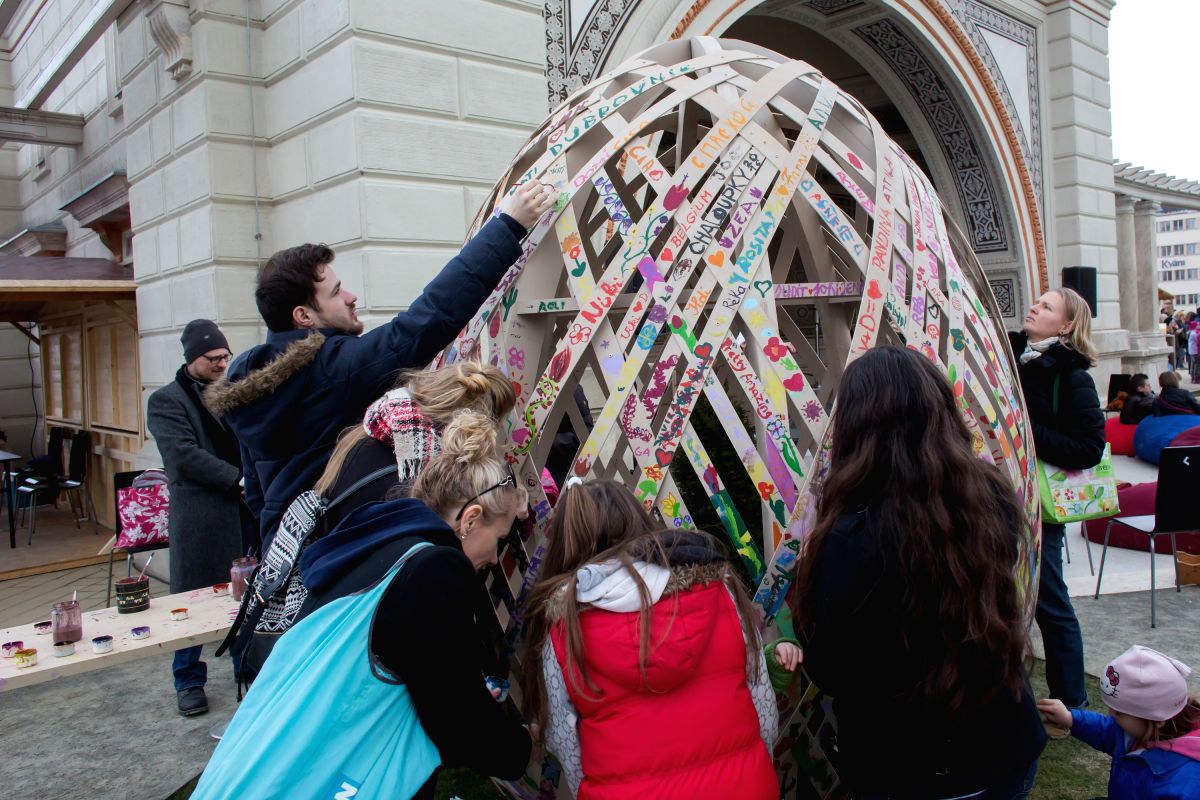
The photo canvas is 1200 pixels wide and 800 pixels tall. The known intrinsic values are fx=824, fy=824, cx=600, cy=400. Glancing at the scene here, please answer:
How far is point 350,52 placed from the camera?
443 cm

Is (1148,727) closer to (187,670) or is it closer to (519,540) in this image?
(519,540)

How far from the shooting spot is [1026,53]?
9867mm

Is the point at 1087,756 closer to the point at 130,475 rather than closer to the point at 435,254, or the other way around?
the point at 435,254

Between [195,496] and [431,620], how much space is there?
272 centimetres

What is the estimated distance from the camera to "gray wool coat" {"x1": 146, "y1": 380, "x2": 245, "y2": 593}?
3506 millimetres

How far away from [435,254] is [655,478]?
3.40 metres

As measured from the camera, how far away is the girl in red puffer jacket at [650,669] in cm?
143

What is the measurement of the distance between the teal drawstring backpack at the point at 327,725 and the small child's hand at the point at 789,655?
0.71 m

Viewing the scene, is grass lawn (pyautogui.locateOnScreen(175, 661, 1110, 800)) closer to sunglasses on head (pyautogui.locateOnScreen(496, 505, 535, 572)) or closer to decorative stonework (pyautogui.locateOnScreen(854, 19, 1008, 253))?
sunglasses on head (pyautogui.locateOnScreen(496, 505, 535, 572))

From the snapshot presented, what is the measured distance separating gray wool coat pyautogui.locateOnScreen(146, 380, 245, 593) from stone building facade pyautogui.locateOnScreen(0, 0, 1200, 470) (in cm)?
125

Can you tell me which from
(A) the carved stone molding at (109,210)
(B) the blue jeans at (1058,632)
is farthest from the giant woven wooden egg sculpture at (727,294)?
(A) the carved stone molding at (109,210)

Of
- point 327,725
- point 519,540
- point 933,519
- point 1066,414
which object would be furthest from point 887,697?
point 1066,414

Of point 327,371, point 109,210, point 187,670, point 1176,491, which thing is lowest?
point 187,670

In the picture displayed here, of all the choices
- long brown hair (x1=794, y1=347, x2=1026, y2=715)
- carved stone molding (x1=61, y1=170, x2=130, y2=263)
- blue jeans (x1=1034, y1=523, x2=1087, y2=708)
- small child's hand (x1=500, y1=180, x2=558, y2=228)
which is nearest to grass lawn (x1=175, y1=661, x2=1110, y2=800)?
blue jeans (x1=1034, y1=523, x2=1087, y2=708)
